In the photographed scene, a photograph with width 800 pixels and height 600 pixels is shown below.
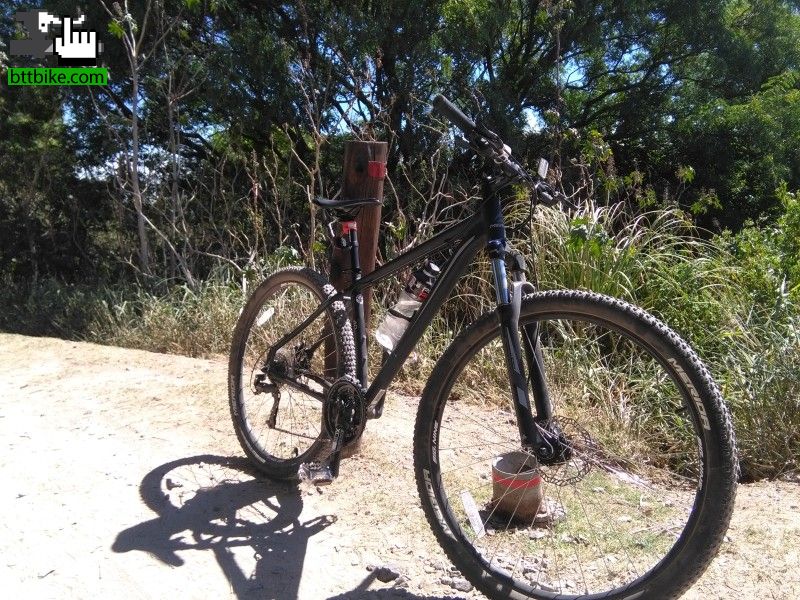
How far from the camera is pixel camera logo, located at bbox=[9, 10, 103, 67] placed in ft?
26.2

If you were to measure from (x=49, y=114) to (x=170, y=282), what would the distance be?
2.74 meters

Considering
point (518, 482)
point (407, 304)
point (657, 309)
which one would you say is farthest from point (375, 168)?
point (657, 309)

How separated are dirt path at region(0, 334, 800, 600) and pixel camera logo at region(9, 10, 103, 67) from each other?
527cm

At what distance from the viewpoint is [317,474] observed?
2.79 meters

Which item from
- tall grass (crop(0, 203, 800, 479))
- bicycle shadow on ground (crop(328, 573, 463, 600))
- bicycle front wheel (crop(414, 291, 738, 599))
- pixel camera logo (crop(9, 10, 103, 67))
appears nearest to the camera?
bicycle front wheel (crop(414, 291, 738, 599))

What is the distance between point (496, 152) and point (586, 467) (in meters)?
1.09

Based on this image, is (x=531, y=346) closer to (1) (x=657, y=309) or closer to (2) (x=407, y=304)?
(2) (x=407, y=304)

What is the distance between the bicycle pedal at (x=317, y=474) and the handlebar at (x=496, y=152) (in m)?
1.33

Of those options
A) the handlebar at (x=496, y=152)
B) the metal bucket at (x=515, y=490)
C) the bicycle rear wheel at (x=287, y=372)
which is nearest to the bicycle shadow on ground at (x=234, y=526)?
the bicycle rear wheel at (x=287, y=372)

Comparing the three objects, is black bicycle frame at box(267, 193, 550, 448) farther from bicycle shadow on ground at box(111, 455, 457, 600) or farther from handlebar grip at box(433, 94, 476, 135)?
bicycle shadow on ground at box(111, 455, 457, 600)

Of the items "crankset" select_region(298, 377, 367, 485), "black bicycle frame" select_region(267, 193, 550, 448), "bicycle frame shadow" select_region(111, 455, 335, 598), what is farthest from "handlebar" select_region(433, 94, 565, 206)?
"bicycle frame shadow" select_region(111, 455, 335, 598)

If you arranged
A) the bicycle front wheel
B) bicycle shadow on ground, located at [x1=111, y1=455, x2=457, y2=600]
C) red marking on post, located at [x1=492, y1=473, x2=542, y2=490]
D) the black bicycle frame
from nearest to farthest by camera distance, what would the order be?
the bicycle front wheel → the black bicycle frame → bicycle shadow on ground, located at [x1=111, y1=455, x2=457, y2=600] → red marking on post, located at [x1=492, y1=473, x2=542, y2=490]

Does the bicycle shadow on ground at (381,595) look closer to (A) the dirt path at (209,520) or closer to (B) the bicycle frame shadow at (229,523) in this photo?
(A) the dirt path at (209,520)

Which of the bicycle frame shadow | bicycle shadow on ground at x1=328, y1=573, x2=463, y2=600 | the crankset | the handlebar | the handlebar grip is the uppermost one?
the handlebar grip
